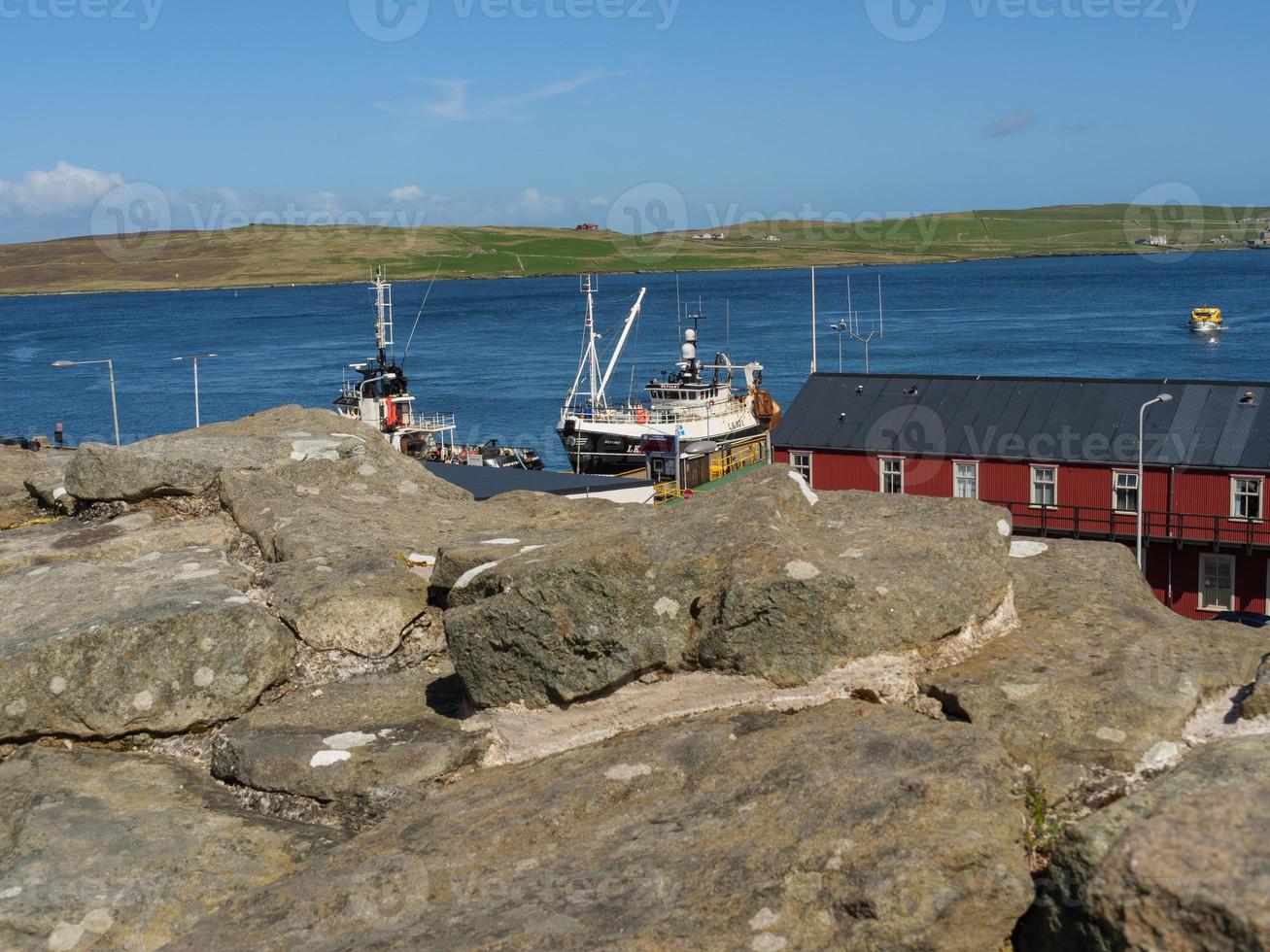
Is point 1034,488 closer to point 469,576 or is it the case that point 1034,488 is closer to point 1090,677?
point 1090,677

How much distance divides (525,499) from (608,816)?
22.0ft

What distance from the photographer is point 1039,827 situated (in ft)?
19.0

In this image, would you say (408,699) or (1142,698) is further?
(408,699)

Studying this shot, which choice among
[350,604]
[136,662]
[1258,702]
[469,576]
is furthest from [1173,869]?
[136,662]

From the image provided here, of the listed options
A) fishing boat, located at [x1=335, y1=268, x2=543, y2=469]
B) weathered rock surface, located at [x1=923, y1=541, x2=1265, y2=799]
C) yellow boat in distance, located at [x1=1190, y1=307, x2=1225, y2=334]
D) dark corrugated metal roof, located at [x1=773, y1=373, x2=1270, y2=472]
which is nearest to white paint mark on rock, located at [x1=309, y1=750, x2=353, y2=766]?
weathered rock surface, located at [x1=923, y1=541, x2=1265, y2=799]

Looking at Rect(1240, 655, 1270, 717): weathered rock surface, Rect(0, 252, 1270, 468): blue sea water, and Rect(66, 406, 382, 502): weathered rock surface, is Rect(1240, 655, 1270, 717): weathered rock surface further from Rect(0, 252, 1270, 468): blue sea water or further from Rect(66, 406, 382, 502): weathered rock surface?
Rect(0, 252, 1270, 468): blue sea water

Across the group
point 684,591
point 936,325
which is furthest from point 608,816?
point 936,325

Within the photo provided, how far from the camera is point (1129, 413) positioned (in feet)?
135

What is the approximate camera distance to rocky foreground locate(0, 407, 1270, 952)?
515 cm

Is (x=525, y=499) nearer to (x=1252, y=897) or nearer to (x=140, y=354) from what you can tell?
(x=1252, y=897)

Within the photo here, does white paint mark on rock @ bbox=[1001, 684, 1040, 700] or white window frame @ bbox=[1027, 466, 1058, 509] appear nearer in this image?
white paint mark on rock @ bbox=[1001, 684, 1040, 700]

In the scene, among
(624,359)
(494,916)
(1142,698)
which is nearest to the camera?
(494,916)

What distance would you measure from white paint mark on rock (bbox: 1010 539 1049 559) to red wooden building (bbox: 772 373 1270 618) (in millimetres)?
26312

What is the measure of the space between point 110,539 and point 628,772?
19.2 ft
